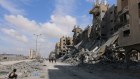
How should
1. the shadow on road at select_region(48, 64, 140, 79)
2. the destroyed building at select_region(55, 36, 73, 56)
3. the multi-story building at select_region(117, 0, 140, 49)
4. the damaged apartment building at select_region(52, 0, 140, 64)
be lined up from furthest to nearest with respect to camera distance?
the destroyed building at select_region(55, 36, 73, 56) < the damaged apartment building at select_region(52, 0, 140, 64) < the multi-story building at select_region(117, 0, 140, 49) < the shadow on road at select_region(48, 64, 140, 79)

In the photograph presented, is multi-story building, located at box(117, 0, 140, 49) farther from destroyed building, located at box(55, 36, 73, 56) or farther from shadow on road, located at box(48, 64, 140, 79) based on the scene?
destroyed building, located at box(55, 36, 73, 56)

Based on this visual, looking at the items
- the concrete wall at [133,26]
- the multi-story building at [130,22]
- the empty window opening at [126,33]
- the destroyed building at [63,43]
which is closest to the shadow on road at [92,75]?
the concrete wall at [133,26]

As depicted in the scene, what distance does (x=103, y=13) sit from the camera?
9394 centimetres

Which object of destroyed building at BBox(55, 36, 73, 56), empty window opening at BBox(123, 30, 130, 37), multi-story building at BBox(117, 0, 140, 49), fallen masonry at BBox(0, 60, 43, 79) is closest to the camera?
fallen masonry at BBox(0, 60, 43, 79)

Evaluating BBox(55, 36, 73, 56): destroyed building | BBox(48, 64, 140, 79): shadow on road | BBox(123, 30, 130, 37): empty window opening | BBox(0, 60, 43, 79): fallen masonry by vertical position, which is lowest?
BBox(48, 64, 140, 79): shadow on road

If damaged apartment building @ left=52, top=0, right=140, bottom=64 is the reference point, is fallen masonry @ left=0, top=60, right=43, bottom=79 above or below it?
below

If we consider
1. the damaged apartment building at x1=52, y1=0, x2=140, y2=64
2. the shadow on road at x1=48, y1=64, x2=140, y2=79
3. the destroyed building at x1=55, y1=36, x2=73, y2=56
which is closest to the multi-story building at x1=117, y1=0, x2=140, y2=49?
the damaged apartment building at x1=52, y1=0, x2=140, y2=64

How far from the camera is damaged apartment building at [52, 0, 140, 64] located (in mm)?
35094

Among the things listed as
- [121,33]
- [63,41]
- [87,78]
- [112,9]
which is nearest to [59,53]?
[63,41]

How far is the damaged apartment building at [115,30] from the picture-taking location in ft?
115

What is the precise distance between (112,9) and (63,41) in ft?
317

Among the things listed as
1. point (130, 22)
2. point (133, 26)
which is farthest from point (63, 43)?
point (133, 26)

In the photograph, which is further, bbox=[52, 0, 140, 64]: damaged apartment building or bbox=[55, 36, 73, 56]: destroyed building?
bbox=[55, 36, 73, 56]: destroyed building

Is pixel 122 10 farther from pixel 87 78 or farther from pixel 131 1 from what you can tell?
pixel 87 78
